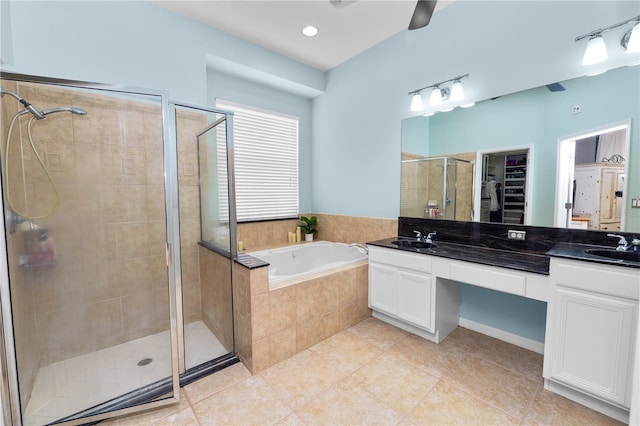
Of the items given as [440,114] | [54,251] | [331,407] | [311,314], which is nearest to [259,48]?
[440,114]

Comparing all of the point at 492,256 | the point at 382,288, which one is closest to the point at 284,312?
the point at 382,288

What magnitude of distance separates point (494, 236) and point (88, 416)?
3091mm

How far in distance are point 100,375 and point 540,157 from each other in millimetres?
3562

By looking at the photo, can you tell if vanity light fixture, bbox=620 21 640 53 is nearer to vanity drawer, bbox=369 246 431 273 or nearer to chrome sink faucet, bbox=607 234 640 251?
chrome sink faucet, bbox=607 234 640 251

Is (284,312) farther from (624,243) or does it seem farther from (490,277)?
(624,243)

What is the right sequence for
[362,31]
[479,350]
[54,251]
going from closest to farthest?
[54,251]
[479,350]
[362,31]

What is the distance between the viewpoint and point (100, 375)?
1821 mm

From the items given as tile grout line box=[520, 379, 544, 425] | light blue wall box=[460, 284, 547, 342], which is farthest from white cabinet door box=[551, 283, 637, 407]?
light blue wall box=[460, 284, 547, 342]

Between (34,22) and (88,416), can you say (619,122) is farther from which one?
(34,22)

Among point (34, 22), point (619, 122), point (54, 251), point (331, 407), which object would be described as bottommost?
point (331, 407)

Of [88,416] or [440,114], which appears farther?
[440,114]

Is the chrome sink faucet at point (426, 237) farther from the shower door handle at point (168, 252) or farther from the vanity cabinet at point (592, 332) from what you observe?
the shower door handle at point (168, 252)

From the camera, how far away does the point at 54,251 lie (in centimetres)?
178

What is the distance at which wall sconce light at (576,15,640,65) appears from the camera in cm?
166
